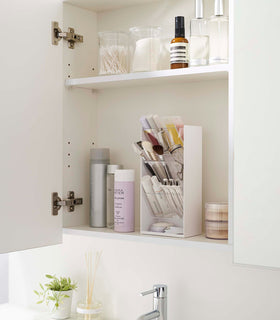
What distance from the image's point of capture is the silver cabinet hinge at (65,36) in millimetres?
1559

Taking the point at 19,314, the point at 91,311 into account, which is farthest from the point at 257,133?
the point at 19,314

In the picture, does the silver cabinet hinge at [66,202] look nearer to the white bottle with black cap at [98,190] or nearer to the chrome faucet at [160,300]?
the white bottle with black cap at [98,190]

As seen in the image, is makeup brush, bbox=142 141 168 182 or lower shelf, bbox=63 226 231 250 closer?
lower shelf, bbox=63 226 231 250

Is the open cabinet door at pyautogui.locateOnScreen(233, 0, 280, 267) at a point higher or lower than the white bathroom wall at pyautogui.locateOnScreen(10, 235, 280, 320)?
higher

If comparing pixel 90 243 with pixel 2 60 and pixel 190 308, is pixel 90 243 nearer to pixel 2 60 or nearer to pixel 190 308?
pixel 190 308

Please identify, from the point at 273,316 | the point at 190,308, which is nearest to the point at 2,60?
the point at 190,308

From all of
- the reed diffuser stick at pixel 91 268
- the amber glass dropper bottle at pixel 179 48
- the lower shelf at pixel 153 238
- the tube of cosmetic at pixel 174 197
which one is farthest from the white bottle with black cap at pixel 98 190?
the amber glass dropper bottle at pixel 179 48

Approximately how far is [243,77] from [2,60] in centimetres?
62

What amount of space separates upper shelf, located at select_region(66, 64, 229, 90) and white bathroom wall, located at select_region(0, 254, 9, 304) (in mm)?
674

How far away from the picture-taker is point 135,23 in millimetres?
1633

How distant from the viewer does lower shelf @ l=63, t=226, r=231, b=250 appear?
1.29 m

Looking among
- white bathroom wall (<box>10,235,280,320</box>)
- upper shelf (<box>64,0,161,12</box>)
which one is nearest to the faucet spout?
white bathroom wall (<box>10,235,280,320</box>)

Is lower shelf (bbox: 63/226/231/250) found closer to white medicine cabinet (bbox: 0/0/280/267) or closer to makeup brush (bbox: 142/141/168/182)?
white medicine cabinet (bbox: 0/0/280/267)

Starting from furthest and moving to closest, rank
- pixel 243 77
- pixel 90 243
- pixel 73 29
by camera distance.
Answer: pixel 90 243, pixel 73 29, pixel 243 77
